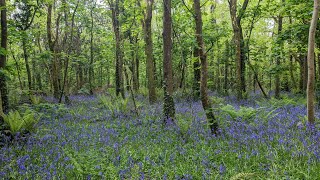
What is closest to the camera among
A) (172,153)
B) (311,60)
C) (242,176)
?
(242,176)

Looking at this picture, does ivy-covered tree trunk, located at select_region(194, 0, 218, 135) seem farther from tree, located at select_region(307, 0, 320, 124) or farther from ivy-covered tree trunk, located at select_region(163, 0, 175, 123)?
tree, located at select_region(307, 0, 320, 124)

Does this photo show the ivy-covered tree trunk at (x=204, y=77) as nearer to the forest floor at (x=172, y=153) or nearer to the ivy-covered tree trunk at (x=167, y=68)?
the forest floor at (x=172, y=153)

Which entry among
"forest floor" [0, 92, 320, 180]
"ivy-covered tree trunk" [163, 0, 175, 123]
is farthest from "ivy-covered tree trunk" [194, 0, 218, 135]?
"ivy-covered tree trunk" [163, 0, 175, 123]

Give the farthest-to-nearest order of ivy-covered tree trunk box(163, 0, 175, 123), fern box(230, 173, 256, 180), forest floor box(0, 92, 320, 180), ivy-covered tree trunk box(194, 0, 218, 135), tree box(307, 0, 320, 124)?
ivy-covered tree trunk box(163, 0, 175, 123)
ivy-covered tree trunk box(194, 0, 218, 135)
tree box(307, 0, 320, 124)
forest floor box(0, 92, 320, 180)
fern box(230, 173, 256, 180)

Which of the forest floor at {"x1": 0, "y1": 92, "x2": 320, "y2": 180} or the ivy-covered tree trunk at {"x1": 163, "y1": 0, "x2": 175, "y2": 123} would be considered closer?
the forest floor at {"x1": 0, "y1": 92, "x2": 320, "y2": 180}

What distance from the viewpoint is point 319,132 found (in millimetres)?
5531

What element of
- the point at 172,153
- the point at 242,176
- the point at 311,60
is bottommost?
the point at 172,153

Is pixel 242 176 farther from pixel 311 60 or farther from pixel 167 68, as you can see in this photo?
Answer: pixel 167 68

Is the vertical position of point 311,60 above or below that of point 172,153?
above

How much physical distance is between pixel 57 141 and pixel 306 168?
548 cm

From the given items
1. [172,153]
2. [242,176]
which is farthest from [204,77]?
[242,176]

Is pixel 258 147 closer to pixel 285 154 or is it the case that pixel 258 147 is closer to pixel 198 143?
pixel 285 154

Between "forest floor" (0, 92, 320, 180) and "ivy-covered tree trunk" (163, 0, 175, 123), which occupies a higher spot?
"ivy-covered tree trunk" (163, 0, 175, 123)

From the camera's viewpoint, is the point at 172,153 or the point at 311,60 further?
the point at 311,60
